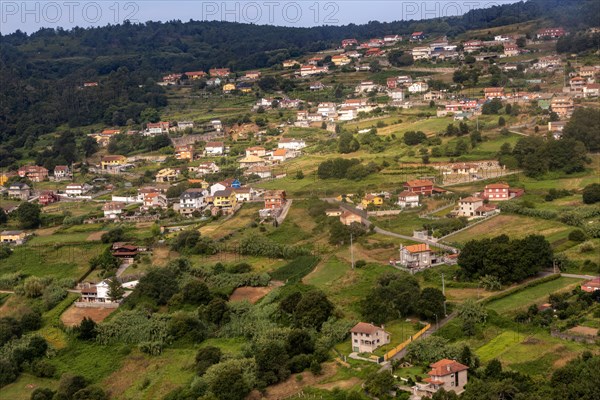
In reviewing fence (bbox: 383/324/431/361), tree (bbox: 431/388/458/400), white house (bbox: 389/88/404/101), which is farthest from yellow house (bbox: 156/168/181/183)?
tree (bbox: 431/388/458/400)

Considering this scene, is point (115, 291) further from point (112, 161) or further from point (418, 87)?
point (418, 87)

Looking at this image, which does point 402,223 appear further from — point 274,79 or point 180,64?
point 180,64

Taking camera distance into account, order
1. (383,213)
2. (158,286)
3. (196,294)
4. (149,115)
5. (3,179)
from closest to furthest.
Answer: (196,294) → (158,286) → (383,213) → (3,179) → (149,115)

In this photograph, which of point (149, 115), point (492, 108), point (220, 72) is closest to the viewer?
point (492, 108)

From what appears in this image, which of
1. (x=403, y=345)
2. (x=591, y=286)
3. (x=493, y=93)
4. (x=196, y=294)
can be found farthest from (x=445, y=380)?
(x=493, y=93)

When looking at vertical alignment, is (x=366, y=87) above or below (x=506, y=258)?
above

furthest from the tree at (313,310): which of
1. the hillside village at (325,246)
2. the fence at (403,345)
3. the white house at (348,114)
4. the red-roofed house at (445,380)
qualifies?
the white house at (348,114)

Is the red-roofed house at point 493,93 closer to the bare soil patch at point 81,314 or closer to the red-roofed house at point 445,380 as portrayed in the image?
the bare soil patch at point 81,314
